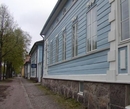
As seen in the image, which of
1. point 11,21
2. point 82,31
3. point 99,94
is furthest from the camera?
point 11,21

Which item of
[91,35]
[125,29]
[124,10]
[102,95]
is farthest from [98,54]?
[124,10]

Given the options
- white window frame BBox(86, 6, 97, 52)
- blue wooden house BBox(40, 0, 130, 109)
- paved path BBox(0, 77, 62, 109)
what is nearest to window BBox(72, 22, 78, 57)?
blue wooden house BBox(40, 0, 130, 109)

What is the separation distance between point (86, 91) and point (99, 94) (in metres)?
1.39

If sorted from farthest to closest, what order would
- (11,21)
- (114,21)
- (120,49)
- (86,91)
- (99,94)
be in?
(11,21) → (86,91) → (99,94) → (114,21) → (120,49)

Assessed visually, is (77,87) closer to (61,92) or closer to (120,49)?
(61,92)

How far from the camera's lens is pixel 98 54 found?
781cm

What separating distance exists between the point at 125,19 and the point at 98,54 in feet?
6.74

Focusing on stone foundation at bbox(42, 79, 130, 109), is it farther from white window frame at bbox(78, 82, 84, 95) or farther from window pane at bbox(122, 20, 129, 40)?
window pane at bbox(122, 20, 129, 40)

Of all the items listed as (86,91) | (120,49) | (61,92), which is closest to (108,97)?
(120,49)

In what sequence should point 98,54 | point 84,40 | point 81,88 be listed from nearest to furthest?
point 98,54 < point 84,40 < point 81,88

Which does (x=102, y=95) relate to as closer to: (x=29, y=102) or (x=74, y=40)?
(x=74, y=40)

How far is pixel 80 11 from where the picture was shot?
10.2m

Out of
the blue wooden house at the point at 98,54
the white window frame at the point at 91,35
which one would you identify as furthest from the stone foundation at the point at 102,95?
the white window frame at the point at 91,35

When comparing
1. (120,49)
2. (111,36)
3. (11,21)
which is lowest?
(120,49)
